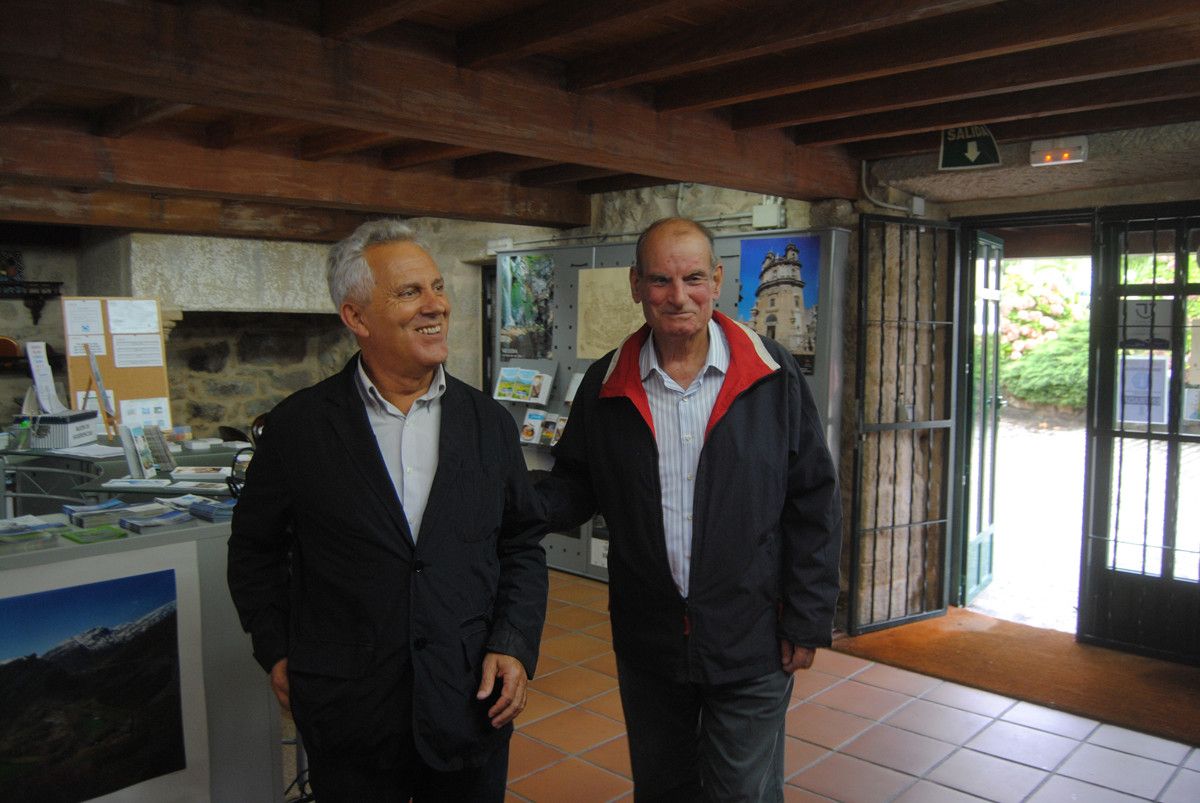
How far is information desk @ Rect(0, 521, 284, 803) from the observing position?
2.03 metres

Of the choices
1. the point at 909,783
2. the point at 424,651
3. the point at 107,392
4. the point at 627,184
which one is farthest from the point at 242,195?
the point at 909,783

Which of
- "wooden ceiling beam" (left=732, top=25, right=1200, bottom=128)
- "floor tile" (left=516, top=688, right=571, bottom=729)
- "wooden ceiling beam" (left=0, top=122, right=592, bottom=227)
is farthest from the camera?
"wooden ceiling beam" (left=0, top=122, right=592, bottom=227)

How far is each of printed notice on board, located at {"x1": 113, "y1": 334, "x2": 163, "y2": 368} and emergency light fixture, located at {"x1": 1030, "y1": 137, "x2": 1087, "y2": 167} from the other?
4.66 metres

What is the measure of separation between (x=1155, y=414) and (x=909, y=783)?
93.1 inches

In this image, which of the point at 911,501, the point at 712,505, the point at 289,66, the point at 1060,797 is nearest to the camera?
the point at 712,505

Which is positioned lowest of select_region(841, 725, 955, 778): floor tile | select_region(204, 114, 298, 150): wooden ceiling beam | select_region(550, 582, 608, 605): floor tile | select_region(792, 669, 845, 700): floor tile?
select_region(841, 725, 955, 778): floor tile

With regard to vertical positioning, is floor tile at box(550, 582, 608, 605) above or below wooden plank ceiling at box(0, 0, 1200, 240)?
below

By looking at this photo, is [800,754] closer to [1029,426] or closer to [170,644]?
[170,644]

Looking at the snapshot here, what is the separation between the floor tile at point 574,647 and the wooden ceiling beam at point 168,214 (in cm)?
310

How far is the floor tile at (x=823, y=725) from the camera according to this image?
3521 millimetres

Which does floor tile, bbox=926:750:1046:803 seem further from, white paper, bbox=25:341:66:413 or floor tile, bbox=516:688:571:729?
white paper, bbox=25:341:66:413

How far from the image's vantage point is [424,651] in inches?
62.8

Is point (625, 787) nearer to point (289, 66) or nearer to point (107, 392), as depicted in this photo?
point (289, 66)

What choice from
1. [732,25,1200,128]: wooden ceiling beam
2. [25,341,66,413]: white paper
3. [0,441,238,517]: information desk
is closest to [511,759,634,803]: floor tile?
[0,441,238,517]: information desk
